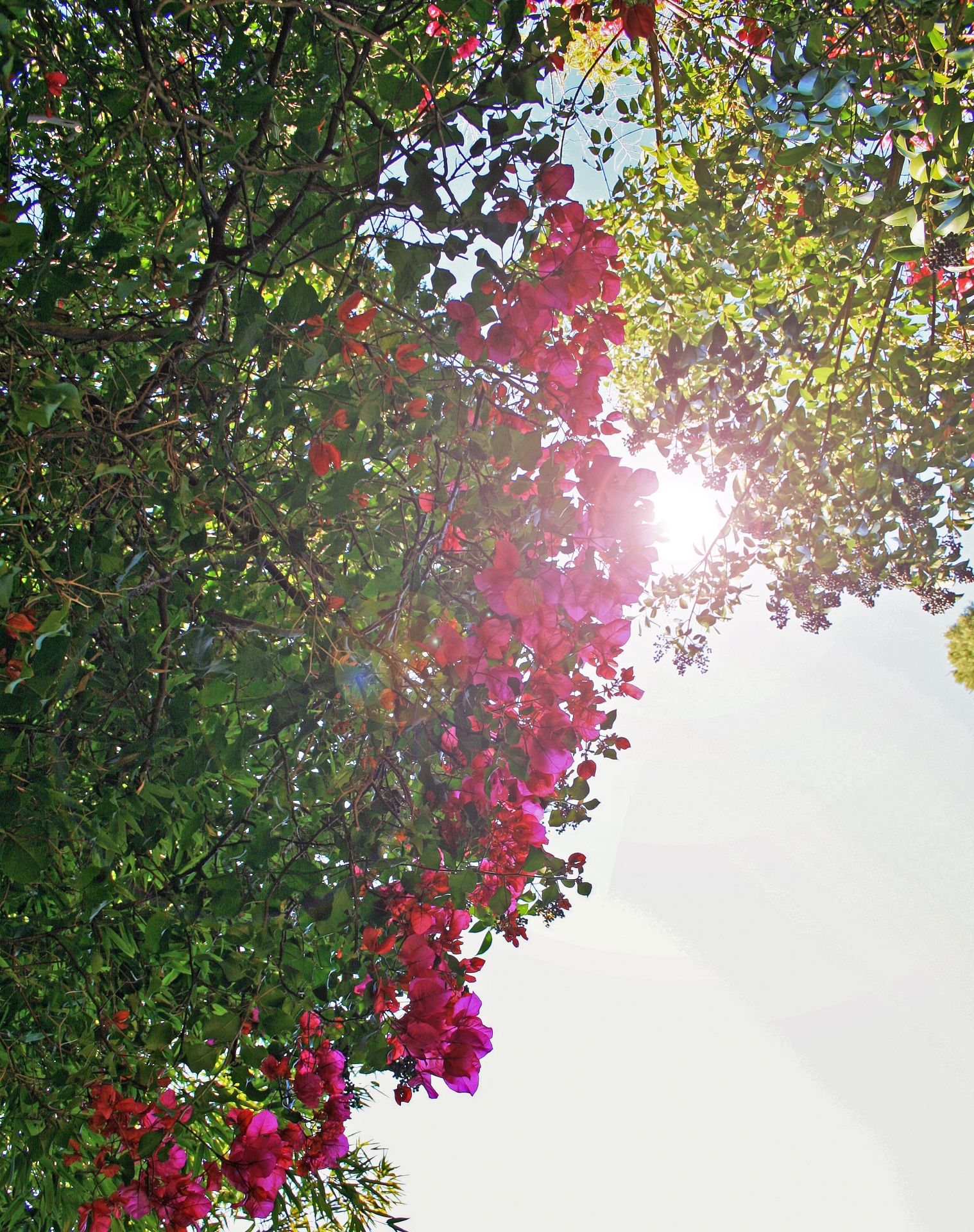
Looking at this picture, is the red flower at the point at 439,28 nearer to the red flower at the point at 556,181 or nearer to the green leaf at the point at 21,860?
the red flower at the point at 556,181

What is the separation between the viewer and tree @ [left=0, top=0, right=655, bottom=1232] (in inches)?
44.2

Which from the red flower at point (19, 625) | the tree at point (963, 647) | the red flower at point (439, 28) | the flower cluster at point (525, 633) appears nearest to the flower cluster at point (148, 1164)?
the flower cluster at point (525, 633)

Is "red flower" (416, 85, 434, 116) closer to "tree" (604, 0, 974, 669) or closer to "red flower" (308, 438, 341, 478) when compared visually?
"red flower" (308, 438, 341, 478)

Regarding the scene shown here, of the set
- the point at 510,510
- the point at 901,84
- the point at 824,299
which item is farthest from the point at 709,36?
Answer: the point at 510,510

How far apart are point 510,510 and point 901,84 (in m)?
1.24

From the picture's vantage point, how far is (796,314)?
3.04 meters

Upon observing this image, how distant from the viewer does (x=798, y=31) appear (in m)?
1.64

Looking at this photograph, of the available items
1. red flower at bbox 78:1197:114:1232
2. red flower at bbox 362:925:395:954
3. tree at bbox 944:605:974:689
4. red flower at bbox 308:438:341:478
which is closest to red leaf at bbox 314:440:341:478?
red flower at bbox 308:438:341:478

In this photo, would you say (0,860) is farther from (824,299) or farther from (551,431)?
(824,299)

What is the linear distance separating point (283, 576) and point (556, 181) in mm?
891

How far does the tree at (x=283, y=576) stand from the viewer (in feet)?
3.68

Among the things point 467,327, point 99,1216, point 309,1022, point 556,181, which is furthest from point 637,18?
point 99,1216

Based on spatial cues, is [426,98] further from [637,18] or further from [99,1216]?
[99,1216]

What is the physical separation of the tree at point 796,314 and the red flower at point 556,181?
28.7 inches
